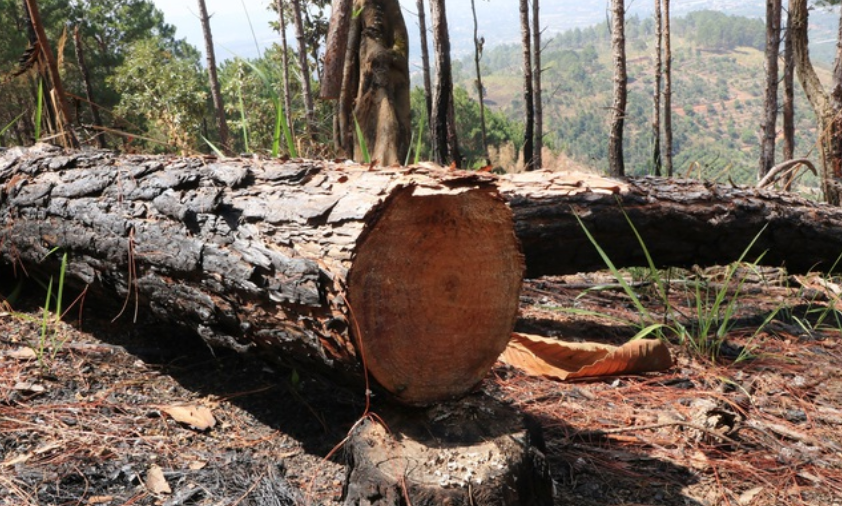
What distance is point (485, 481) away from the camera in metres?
1.92

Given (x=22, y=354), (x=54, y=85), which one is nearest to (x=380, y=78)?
(x=54, y=85)

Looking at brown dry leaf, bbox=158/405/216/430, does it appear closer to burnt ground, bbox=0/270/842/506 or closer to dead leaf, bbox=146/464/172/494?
burnt ground, bbox=0/270/842/506

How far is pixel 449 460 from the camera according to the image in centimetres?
199

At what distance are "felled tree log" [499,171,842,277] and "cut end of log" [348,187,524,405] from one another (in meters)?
1.37

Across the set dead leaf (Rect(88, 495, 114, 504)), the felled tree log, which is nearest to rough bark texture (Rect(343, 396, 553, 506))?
dead leaf (Rect(88, 495, 114, 504))

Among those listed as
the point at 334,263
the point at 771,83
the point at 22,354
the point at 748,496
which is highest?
the point at 771,83

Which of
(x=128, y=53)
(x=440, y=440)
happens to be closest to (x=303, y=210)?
(x=440, y=440)

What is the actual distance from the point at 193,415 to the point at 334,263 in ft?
3.40

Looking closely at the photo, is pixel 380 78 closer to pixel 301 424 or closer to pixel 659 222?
pixel 659 222

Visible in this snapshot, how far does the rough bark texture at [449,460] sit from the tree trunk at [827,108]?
4.29 metres

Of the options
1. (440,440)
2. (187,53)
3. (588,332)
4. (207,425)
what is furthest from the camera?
(187,53)

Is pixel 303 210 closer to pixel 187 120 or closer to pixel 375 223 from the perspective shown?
pixel 375 223

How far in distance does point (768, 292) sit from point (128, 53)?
1070 inches

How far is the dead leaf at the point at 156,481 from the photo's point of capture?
2.16m
